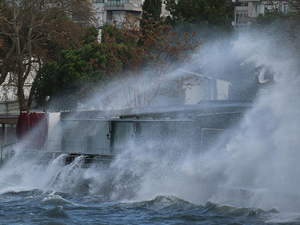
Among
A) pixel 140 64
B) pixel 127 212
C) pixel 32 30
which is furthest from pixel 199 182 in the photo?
pixel 32 30

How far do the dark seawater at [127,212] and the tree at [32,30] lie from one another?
24872 millimetres

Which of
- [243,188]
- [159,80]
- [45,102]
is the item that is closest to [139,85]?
[159,80]

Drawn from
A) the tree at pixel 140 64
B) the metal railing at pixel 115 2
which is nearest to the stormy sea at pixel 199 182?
the tree at pixel 140 64

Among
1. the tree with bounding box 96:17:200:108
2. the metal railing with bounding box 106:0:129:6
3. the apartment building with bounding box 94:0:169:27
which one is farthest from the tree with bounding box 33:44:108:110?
the metal railing with bounding box 106:0:129:6

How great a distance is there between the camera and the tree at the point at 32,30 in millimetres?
49500

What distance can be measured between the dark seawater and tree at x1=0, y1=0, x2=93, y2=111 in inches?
979

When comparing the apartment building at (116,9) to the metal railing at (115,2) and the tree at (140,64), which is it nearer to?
the metal railing at (115,2)

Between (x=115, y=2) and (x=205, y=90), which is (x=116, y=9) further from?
(x=205, y=90)

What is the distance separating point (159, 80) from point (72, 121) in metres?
12.4

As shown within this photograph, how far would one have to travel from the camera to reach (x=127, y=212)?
74.5 feet

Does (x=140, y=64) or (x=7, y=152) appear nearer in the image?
(x=7, y=152)

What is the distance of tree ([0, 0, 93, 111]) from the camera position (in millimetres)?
49500

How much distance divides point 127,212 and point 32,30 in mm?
31139

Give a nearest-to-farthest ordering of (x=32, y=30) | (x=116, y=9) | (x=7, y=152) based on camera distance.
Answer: (x=7, y=152) < (x=32, y=30) < (x=116, y=9)
